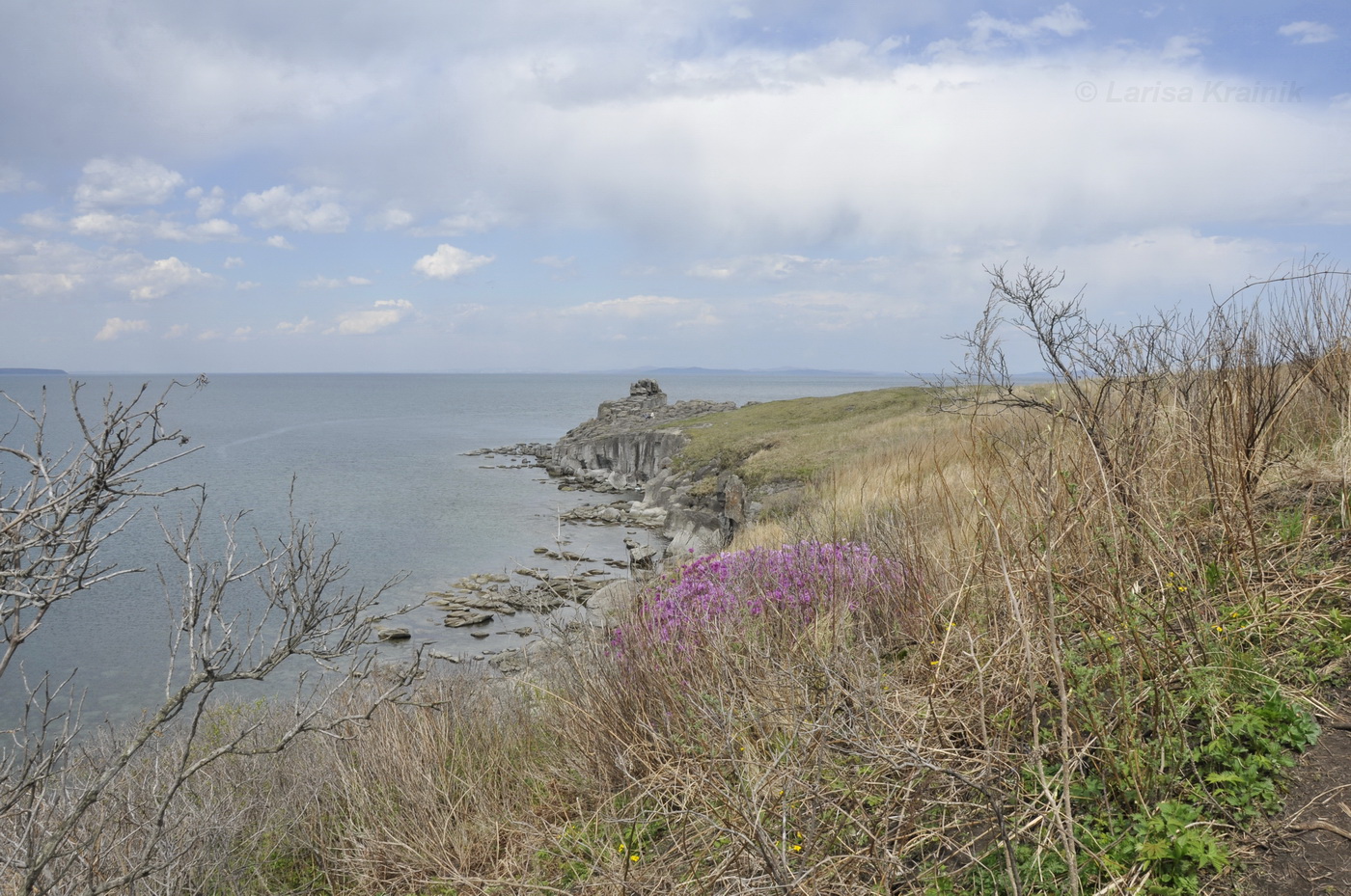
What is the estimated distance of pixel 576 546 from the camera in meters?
25.6

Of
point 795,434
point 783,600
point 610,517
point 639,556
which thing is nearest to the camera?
point 783,600

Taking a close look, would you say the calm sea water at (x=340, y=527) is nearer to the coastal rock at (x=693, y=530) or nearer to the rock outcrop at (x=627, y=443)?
the coastal rock at (x=693, y=530)

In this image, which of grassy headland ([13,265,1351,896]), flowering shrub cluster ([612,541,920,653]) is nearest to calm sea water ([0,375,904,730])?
flowering shrub cluster ([612,541,920,653])

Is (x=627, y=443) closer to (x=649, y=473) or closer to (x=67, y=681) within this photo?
(x=649, y=473)

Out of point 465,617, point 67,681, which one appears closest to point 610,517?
point 465,617

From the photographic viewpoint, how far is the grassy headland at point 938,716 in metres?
2.99

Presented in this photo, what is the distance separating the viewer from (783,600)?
18.5 ft

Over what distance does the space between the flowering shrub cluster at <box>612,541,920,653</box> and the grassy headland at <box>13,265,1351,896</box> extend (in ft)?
0.11

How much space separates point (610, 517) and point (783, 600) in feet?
84.4

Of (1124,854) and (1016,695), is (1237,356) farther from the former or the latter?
(1124,854)

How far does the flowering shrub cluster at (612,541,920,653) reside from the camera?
5056 mm

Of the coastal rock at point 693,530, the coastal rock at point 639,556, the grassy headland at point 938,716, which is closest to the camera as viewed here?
the grassy headland at point 938,716

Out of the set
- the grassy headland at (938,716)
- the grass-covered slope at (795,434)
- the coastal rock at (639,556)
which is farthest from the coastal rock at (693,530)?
the grassy headland at (938,716)

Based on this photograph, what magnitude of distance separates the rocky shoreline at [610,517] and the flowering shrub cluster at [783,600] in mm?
381
